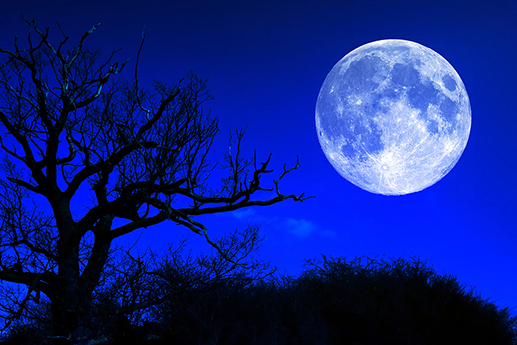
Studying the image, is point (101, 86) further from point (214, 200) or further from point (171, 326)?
point (171, 326)

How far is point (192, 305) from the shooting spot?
9922 mm

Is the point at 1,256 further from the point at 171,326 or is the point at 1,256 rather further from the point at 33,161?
the point at 171,326

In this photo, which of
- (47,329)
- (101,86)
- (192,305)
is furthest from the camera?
(101,86)

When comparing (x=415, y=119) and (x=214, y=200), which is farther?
(x=415, y=119)

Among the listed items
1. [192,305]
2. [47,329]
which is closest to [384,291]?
[192,305]

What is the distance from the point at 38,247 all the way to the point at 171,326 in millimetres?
4110

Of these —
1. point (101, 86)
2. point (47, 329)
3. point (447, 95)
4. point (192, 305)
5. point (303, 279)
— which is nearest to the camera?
point (192, 305)

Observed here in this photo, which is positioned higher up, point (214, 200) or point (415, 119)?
point (415, 119)

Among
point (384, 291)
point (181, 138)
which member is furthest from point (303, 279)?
point (181, 138)

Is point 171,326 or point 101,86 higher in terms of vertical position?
point 101,86

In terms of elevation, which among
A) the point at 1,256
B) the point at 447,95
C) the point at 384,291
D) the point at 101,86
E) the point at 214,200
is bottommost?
the point at 384,291

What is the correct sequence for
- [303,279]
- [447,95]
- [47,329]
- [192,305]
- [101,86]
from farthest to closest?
[447,95] < [303,279] < [101,86] < [47,329] < [192,305]

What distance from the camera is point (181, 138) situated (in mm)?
10742

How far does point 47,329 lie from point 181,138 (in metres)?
5.84
